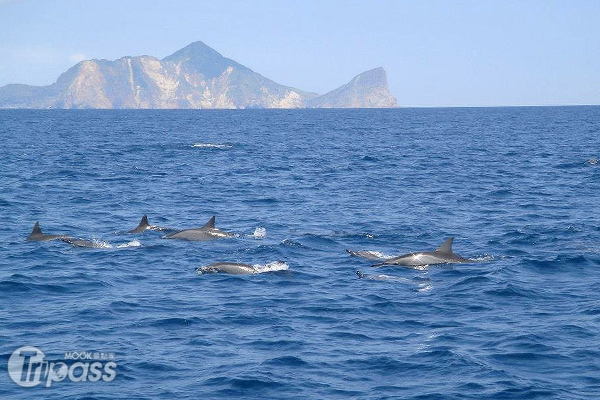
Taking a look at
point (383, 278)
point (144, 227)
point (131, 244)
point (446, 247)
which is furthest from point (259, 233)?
point (383, 278)

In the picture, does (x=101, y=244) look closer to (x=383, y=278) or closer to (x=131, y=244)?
(x=131, y=244)

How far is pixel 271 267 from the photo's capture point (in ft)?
82.7

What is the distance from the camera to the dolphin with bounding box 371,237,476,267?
25.2 m

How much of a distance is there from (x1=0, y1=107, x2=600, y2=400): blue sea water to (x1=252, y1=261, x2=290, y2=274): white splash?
0.24 meters

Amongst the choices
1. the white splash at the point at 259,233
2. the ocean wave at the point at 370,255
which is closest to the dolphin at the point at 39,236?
the white splash at the point at 259,233

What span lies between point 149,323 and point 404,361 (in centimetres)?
597

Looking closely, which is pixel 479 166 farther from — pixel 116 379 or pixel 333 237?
pixel 116 379

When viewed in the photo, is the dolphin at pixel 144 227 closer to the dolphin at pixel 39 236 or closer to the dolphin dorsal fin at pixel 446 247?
the dolphin at pixel 39 236

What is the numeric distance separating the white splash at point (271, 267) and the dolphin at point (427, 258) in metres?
2.72

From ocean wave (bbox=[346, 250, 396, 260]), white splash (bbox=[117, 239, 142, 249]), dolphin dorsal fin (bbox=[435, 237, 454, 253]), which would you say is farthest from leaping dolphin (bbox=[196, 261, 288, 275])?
dolphin dorsal fin (bbox=[435, 237, 454, 253])

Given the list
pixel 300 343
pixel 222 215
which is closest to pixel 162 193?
pixel 222 215

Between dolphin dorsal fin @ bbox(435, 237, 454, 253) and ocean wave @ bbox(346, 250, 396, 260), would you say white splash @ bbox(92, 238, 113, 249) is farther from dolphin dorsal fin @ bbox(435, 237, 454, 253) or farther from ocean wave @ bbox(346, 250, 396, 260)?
dolphin dorsal fin @ bbox(435, 237, 454, 253)

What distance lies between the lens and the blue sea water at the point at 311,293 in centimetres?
1538

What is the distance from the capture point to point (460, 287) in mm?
22453
